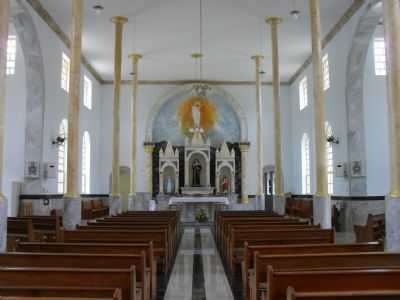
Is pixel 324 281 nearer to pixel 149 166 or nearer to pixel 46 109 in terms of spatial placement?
pixel 46 109

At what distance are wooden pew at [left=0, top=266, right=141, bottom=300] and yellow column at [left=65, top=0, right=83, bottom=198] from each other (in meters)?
6.98

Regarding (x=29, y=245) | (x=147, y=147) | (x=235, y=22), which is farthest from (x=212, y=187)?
(x=29, y=245)

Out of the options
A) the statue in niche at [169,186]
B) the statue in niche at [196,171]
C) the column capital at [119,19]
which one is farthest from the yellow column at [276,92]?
the statue in niche at [169,186]

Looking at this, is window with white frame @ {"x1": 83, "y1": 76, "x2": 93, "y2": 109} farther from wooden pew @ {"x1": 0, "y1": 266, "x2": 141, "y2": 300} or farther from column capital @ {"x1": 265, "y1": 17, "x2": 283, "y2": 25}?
wooden pew @ {"x1": 0, "y1": 266, "x2": 141, "y2": 300}

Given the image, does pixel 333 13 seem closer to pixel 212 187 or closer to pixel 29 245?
pixel 212 187

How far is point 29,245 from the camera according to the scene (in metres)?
5.99

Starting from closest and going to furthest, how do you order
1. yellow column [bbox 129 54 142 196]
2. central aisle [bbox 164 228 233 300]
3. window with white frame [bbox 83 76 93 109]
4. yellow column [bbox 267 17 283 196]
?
1. central aisle [bbox 164 228 233 300]
2. yellow column [bbox 267 17 283 196]
3. yellow column [bbox 129 54 142 196]
4. window with white frame [bbox 83 76 93 109]

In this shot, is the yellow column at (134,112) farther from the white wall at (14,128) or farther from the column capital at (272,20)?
the column capital at (272,20)

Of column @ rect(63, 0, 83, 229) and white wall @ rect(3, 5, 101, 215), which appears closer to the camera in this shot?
column @ rect(63, 0, 83, 229)

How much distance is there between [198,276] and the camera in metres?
8.27

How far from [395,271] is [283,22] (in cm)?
1511

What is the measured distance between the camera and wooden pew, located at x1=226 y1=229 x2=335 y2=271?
24.0 ft

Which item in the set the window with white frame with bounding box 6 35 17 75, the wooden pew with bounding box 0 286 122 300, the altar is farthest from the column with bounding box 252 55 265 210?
the wooden pew with bounding box 0 286 122 300

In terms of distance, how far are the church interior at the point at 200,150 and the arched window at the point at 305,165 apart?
0.34 ft
